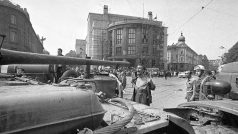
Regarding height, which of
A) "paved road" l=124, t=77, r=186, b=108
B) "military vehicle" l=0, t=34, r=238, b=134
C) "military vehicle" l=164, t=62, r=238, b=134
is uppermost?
"military vehicle" l=0, t=34, r=238, b=134

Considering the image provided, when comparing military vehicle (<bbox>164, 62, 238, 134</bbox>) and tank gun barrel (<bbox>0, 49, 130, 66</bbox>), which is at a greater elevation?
tank gun barrel (<bbox>0, 49, 130, 66</bbox>)

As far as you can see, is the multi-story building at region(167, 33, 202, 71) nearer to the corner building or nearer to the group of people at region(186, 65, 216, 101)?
the corner building

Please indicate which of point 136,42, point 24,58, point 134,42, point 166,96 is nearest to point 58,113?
point 24,58

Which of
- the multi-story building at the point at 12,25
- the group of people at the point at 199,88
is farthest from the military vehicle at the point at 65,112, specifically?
the multi-story building at the point at 12,25

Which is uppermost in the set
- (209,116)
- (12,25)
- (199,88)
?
(12,25)

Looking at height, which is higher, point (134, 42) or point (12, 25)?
point (12, 25)

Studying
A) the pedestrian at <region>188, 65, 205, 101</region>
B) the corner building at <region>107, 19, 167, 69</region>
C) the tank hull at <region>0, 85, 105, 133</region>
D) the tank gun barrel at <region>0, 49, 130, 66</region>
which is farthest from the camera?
the corner building at <region>107, 19, 167, 69</region>

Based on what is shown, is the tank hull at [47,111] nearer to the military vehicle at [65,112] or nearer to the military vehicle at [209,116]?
the military vehicle at [65,112]

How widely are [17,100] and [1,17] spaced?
4249 centimetres

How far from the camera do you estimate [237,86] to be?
655cm

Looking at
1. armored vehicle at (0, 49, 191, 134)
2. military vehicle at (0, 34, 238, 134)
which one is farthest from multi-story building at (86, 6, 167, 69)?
armored vehicle at (0, 49, 191, 134)

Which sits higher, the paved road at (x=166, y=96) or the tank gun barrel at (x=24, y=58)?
the tank gun barrel at (x=24, y=58)

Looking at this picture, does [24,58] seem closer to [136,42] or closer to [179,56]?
[136,42]

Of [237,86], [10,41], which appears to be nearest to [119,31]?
[10,41]
